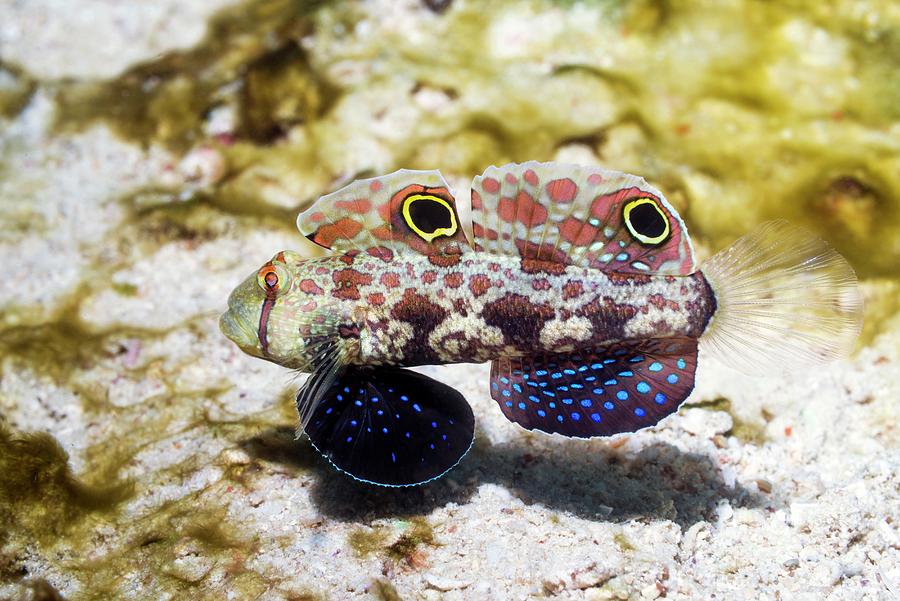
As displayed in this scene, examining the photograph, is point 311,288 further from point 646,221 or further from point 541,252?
point 646,221

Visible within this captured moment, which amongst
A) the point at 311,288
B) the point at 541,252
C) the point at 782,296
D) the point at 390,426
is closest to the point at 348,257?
the point at 311,288

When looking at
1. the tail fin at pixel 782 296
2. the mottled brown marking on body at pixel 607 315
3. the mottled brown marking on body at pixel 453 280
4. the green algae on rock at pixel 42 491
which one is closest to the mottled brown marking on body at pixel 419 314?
the mottled brown marking on body at pixel 453 280

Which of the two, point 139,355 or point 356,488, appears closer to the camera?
point 356,488

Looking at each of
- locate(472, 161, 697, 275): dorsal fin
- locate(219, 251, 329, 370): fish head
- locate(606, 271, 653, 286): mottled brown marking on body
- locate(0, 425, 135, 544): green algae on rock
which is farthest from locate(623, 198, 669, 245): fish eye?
locate(0, 425, 135, 544): green algae on rock

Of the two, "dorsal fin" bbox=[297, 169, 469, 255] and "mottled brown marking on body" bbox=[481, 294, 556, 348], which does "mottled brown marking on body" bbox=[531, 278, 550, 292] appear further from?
"dorsal fin" bbox=[297, 169, 469, 255]

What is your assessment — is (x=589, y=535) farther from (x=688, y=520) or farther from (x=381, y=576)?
(x=381, y=576)

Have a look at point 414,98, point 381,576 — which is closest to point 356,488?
point 381,576
